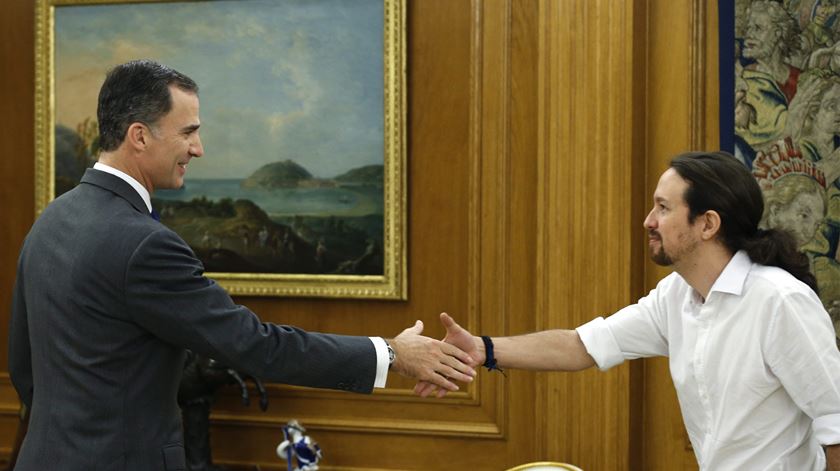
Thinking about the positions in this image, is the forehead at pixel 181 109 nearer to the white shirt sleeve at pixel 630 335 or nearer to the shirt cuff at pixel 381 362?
the shirt cuff at pixel 381 362

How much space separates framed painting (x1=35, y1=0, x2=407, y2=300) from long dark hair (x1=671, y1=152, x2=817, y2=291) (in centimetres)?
196

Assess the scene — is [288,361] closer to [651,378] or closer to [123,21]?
[651,378]

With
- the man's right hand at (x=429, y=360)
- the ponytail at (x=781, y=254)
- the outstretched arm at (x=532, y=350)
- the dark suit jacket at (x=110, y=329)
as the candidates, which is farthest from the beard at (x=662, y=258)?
the dark suit jacket at (x=110, y=329)

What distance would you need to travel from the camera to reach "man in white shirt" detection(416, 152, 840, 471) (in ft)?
8.47

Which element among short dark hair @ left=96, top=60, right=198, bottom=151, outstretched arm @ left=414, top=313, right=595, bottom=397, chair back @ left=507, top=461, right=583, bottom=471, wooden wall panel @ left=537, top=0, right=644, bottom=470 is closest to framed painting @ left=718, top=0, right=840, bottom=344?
wooden wall panel @ left=537, top=0, right=644, bottom=470

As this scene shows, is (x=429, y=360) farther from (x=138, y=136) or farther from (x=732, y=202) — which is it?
(x=138, y=136)

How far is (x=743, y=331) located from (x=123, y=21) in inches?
138

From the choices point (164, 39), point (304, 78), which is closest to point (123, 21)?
point (164, 39)

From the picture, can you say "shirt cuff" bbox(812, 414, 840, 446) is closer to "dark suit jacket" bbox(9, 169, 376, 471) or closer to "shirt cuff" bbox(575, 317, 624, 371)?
"shirt cuff" bbox(575, 317, 624, 371)

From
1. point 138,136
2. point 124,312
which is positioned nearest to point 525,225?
point 138,136

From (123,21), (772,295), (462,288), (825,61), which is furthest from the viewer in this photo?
(123,21)

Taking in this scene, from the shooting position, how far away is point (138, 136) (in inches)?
105

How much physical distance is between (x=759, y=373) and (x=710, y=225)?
455 mm

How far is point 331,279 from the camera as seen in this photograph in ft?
15.6
